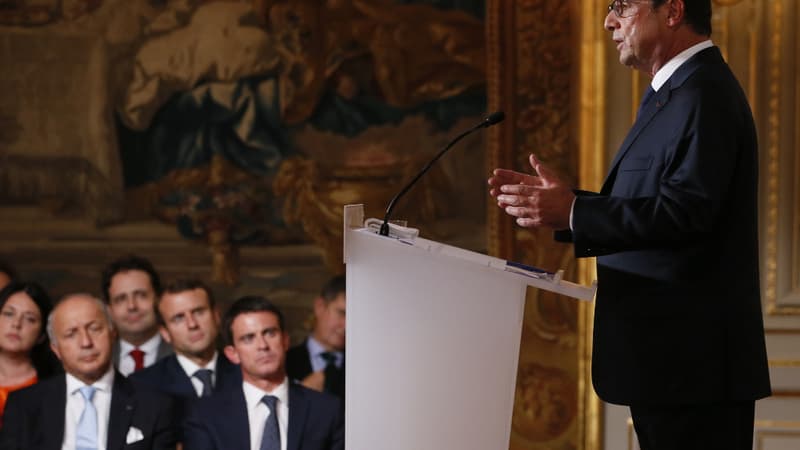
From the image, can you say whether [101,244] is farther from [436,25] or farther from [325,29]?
[436,25]

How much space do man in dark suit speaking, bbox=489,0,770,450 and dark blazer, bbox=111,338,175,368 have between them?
2.92 m

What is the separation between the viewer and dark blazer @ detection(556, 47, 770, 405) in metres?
2.00

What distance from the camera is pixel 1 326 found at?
15.4 feet

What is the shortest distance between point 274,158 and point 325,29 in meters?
0.66

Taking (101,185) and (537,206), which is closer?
(537,206)

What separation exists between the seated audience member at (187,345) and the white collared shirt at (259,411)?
0.13 meters

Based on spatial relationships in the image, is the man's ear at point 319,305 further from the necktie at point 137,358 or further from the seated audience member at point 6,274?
the seated audience member at point 6,274

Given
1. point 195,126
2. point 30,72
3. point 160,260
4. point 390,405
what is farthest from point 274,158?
point 390,405

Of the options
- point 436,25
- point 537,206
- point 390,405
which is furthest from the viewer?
point 436,25

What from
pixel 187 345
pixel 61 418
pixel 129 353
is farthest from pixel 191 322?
pixel 61 418

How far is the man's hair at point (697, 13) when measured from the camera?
7.18 feet

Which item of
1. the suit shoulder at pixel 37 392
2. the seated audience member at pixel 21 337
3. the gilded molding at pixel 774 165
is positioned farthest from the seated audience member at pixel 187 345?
the gilded molding at pixel 774 165

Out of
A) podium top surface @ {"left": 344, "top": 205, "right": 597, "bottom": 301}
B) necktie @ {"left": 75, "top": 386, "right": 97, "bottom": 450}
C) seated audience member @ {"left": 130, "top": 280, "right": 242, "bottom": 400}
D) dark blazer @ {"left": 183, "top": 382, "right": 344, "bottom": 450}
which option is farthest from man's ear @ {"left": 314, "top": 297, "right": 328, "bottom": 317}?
podium top surface @ {"left": 344, "top": 205, "right": 597, "bottom": 301}

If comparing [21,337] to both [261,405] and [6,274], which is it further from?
[261,405]
